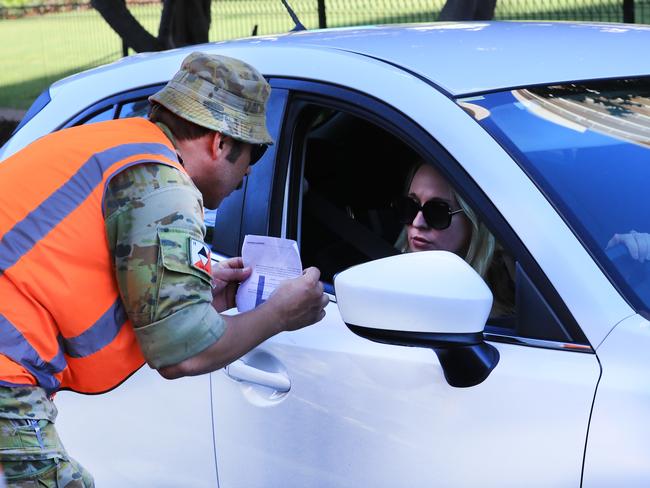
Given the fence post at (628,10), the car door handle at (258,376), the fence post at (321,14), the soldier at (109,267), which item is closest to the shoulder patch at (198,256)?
the soldier at (109,267)

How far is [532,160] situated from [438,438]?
0.63 metres

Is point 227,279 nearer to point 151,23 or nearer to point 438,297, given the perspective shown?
point 438,297

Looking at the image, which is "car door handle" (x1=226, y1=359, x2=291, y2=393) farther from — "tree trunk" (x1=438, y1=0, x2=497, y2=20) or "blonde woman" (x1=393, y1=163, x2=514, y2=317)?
"tree trunk" (x1=438, y1=0, x2=497, y2=20)

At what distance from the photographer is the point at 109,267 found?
219 cm

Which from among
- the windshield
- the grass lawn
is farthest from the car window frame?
the grass lawn

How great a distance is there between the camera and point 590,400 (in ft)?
6.70

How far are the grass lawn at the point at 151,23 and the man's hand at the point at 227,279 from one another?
7.17 m

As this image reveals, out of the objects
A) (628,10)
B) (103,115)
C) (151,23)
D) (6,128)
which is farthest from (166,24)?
(151,23)

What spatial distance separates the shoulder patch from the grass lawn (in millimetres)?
7700

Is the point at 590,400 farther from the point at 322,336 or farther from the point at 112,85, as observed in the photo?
the point at 112,85

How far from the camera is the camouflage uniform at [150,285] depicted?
2094mm

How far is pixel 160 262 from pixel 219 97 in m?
0.39

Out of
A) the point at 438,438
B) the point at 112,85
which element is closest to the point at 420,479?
the point at 438,438

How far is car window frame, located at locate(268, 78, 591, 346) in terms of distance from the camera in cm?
215
